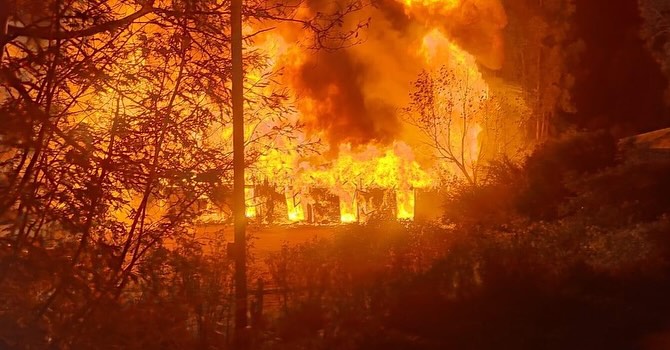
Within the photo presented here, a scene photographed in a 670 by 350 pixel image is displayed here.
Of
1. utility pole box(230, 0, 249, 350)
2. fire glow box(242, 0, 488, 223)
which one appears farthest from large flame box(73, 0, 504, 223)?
utility pole box(230, 0, 249, 350)

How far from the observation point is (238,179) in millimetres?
7117

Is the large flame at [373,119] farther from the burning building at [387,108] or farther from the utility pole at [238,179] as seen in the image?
the utility pole at [238,179]

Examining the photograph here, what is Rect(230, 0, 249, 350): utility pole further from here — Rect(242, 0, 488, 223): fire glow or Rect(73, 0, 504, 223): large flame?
Rect(242, 0, 488, 223): fire glow

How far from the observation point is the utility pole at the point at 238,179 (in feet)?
22.7

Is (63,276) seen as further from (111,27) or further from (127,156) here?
(111,27)

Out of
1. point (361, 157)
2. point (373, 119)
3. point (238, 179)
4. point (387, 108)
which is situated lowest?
point (238, 179)

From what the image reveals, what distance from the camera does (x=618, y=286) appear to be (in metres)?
8.73

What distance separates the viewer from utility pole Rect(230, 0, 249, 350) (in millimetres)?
6922

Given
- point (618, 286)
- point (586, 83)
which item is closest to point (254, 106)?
point (618, 286)

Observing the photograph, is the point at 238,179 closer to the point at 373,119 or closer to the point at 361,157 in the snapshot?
the point at 361,157

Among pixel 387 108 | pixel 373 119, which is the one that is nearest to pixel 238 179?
pixel 373 119

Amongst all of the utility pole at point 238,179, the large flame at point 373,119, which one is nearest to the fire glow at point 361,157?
the large flame at point 373,119

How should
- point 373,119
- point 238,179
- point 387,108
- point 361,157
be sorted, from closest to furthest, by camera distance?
1. point 238,179
2. point 361,157
3. point 373,119
4. point 387,108

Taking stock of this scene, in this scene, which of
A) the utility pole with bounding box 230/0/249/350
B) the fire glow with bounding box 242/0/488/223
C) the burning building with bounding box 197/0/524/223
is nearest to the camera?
the utility pole with bounding box 230/0/249/350
